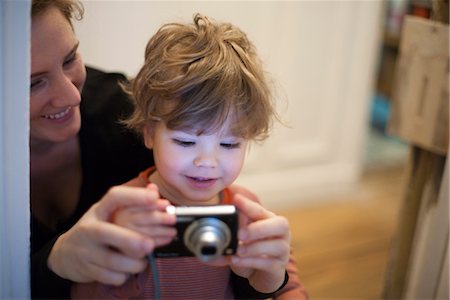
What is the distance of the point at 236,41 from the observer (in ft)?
2.49

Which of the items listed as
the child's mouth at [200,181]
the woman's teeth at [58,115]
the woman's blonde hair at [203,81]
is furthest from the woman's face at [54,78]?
the child's mouth at [200,181]

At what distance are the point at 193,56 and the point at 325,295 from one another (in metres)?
0.95

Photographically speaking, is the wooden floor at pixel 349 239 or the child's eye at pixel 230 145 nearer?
the child's eye at pixel 230 145

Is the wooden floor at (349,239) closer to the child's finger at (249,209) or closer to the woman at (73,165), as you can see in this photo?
the woman at (73,165)

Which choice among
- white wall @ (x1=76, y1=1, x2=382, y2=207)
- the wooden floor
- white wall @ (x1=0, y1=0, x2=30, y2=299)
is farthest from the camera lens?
the wooden floor

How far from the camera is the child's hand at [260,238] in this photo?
1.96 feet

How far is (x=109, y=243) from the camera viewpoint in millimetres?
566

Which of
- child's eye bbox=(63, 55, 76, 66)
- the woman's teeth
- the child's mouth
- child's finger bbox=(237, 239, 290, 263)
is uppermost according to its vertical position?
child's eye bbox=(63, 55, 76, 66)

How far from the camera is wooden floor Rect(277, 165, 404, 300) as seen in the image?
1521 mm

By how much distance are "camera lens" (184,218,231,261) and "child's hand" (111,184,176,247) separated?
2 cm

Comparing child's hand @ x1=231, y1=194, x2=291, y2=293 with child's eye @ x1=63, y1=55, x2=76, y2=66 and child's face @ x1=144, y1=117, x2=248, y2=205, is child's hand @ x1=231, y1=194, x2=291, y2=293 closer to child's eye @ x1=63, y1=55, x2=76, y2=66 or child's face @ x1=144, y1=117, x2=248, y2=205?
child's face @ x1=144, y1=117, x2=248, y2=205

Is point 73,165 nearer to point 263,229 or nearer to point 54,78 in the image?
point 54,78

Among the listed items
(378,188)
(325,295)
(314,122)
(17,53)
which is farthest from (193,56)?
(378,188)

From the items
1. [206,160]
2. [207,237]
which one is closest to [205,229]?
[207,237]
